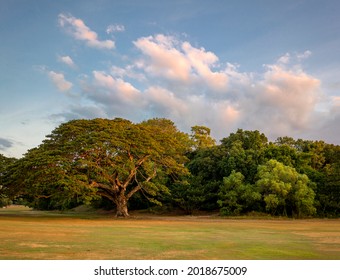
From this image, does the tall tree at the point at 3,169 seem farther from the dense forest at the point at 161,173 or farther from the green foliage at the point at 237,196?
the green foliage at the point at 237,196

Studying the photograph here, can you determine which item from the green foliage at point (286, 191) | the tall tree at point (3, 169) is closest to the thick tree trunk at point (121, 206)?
the tall tree at point (3, 169)

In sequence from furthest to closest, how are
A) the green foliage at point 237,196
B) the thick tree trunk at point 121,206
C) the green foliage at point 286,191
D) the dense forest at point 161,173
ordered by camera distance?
the green foliage at point 237,196 < the thick tree trunk at point 121,206 < the green foliage at point 286,191 < the dense forest at point 161,173

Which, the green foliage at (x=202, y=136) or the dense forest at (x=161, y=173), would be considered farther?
the green foliage at (x=202, y=136)

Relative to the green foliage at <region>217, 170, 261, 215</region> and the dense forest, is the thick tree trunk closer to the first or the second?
the dense forest

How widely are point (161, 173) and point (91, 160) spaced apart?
35.7ft

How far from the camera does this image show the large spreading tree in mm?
30173

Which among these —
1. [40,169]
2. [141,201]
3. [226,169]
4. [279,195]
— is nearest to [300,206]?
[279,195]

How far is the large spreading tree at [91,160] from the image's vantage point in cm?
3017

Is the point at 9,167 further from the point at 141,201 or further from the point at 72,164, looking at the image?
the point at 141,201

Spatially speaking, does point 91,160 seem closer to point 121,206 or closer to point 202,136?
point 121,206

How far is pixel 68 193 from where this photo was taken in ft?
102

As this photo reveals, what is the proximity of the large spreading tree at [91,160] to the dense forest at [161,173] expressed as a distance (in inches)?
3.3

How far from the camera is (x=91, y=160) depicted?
32625 mm
